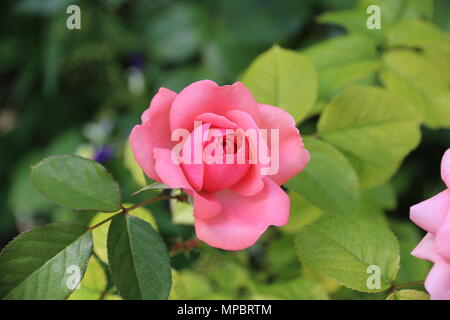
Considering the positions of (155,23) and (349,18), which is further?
(155,23)

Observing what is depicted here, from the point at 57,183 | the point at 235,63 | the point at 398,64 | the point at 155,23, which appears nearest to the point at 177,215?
the point at 57,183

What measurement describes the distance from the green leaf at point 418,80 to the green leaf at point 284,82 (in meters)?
0.13

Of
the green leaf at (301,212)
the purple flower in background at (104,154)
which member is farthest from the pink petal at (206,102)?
the purple flower in background at (104,154)

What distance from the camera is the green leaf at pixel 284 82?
1.88ft

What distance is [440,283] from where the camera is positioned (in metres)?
0.38

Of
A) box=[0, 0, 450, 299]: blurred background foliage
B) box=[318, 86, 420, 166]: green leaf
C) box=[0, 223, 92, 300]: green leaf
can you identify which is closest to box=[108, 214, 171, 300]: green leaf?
box=[0, 223, 92, 300]: green leaf

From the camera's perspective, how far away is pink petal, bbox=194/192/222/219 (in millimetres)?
396

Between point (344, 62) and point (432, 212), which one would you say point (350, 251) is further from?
point (344, 62)

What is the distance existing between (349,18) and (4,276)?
1.72 ft

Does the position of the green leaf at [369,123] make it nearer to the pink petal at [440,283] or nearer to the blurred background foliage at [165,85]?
the blurred background foliage at [165,85]

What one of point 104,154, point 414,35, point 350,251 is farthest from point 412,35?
point 104,154

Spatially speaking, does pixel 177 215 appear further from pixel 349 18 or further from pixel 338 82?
pixel 349 18

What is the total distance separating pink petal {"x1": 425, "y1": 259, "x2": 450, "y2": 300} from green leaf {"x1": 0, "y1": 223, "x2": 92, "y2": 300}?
0.80 ft
